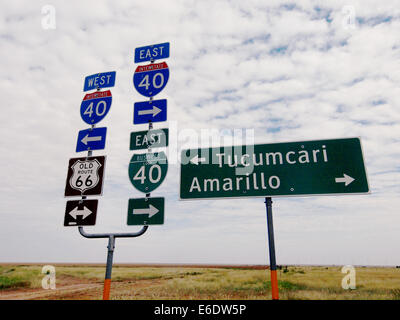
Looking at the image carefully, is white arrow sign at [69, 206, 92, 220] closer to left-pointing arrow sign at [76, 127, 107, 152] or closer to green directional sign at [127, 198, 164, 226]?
green directional sign at [127, 198, 164, 226]

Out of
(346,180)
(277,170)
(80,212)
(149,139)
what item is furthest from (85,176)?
(346,180)

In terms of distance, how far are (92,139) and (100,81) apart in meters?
1.60

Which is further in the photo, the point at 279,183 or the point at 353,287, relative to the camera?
the point at 353,287

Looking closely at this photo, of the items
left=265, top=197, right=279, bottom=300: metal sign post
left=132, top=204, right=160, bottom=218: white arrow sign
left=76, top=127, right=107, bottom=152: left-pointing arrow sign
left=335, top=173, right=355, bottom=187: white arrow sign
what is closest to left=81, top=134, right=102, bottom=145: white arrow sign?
left=76, top=127, right=107, bottom=152: left-pointing arrow sign

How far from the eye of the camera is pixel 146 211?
4.52 m

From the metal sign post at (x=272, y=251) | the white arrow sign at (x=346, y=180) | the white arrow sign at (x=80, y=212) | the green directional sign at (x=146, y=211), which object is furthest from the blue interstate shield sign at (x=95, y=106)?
the white arrow sign at (x=346, y=180)

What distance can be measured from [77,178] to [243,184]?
340 centimetres
